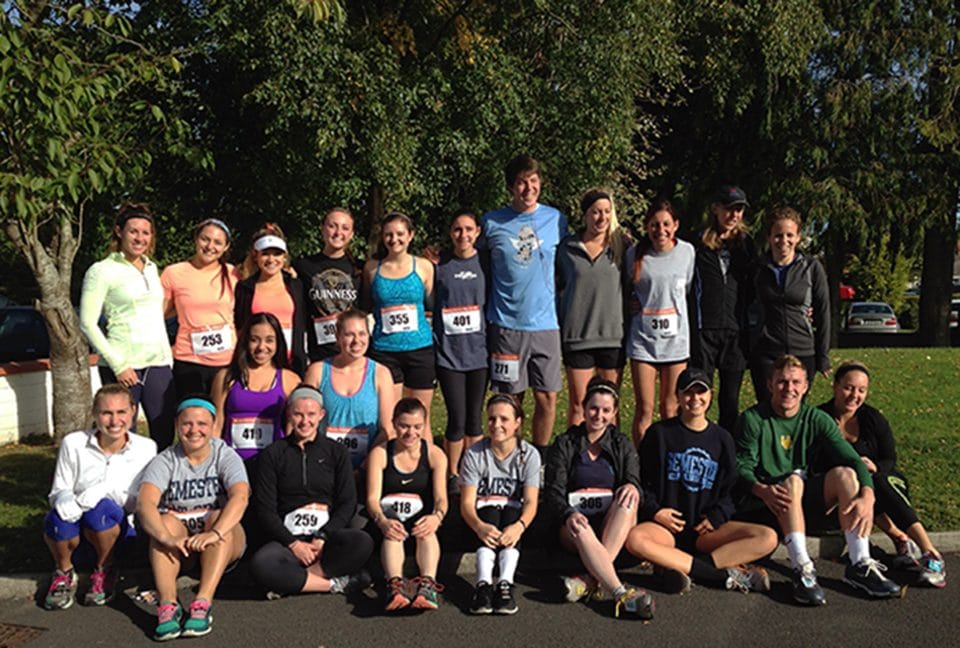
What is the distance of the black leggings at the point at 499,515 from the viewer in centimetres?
546

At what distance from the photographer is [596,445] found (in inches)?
221

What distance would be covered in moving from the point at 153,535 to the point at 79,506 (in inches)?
23.3

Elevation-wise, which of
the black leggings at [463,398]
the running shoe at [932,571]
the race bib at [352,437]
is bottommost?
the running shoe at [932,571]

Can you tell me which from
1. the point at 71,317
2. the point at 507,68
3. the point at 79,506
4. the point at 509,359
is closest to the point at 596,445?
the point at 509,359

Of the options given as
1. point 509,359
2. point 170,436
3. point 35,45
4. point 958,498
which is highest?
point 35,45

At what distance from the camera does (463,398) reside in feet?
20.8

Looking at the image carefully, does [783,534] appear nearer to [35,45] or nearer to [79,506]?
[79,506]

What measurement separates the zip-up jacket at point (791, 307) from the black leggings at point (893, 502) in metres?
0.98

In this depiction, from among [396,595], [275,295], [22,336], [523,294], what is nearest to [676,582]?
[396,595]

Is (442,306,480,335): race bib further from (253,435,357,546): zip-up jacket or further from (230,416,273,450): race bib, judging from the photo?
(230,416,273,450): race bib

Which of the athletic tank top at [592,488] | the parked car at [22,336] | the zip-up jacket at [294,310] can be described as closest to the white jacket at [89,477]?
the zip-up jacket at [294,310]

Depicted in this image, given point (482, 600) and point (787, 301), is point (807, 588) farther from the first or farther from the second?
point (787, 301)

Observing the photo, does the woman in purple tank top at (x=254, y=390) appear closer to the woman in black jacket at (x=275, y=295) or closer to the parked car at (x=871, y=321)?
the woman in black jacket at (x=275, y=295)

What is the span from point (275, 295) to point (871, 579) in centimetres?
392
